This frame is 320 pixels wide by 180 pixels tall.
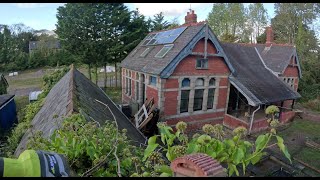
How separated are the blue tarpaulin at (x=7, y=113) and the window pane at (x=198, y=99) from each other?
1243 centimetres

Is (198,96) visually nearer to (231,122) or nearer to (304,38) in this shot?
(231,122)

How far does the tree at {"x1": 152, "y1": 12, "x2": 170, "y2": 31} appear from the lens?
119ft

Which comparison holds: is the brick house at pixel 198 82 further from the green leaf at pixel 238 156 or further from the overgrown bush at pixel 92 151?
the green leaf at pixel 238 156

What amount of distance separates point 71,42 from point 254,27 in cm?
3413

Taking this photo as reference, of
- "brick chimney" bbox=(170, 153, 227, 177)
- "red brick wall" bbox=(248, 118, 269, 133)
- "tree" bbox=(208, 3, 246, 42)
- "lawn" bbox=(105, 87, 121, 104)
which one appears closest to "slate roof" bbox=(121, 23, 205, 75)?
"red brick wall" bbox=(248, 118, 269, 133)

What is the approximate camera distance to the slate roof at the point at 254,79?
53.7 ft

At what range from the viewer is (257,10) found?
147ft

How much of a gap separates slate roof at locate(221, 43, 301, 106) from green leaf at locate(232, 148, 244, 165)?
46.5 ft

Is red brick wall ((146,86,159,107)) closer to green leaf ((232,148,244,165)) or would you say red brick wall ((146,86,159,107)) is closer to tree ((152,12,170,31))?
green leaf ((232,148,244,165))

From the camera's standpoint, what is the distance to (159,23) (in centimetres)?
3725

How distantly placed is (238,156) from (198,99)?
14.0 metres

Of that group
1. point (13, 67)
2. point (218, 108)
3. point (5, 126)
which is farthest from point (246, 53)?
point (13, 67)

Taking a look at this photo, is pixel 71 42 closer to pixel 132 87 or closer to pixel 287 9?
pixel 132 87

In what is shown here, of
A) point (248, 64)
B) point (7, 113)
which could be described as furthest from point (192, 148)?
point (248, 64)
